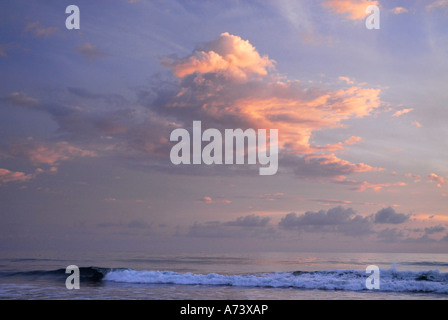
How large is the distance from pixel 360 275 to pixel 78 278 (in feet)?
83.2

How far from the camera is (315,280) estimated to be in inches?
1100

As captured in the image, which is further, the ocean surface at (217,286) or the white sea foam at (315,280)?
the white sea foam at (315,280)

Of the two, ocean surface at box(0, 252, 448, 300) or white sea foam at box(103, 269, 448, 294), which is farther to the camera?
white sea foam at box(103, 269, 448, 294)

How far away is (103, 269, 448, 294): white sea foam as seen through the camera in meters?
25.2

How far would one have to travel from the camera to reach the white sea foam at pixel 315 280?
25156 millimetres
